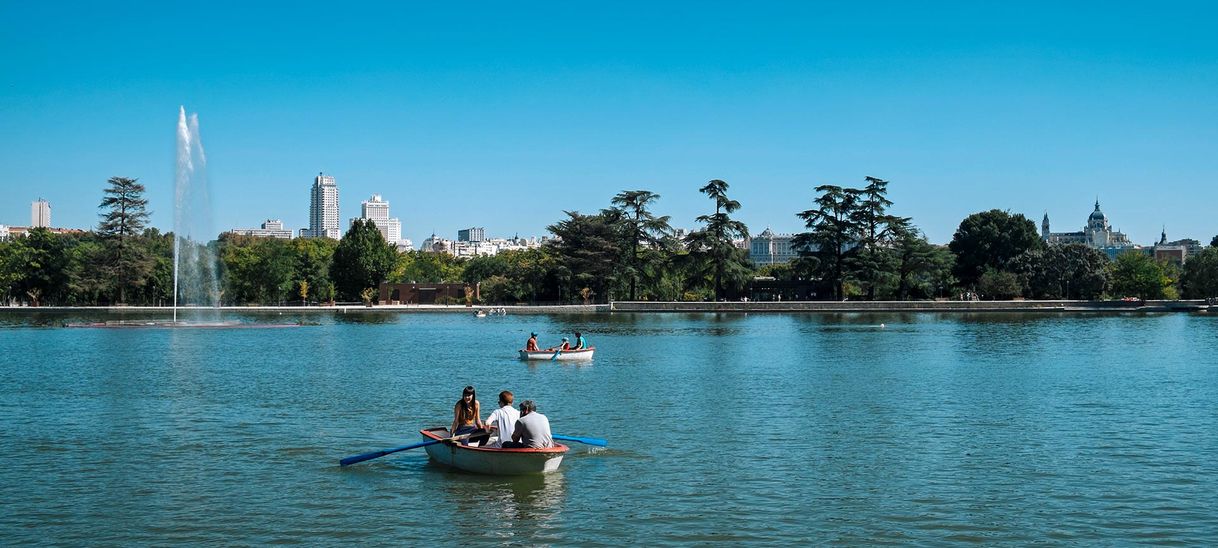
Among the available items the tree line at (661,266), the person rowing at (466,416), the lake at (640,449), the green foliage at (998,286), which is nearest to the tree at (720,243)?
the tree line at (661,266)

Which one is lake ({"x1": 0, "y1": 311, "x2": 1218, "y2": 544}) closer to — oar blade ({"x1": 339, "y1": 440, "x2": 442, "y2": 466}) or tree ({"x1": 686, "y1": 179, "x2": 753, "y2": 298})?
oar blade ({"x1": 339, "y1": 440, "x2": 442, "y2": 466})

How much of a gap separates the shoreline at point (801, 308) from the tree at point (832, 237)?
296 cm

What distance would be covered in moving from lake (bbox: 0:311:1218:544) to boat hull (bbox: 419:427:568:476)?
204mm

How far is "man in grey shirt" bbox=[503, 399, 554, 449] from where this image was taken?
16.0 m

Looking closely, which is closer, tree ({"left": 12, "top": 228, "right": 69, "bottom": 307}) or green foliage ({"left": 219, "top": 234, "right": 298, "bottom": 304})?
tree ({"left": 12, "top": 228, "right": 69, "bottom": 307})

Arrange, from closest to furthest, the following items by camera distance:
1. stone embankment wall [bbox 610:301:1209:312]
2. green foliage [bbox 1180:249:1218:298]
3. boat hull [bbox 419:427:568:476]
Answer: boat hull [bbox 419:427:568:476] → stone embankment wall [bbox 610:301:1209:312] → green foliage [bbox 1180:249:1218:298]

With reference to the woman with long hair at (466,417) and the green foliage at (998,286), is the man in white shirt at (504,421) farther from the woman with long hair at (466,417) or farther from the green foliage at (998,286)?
the green foliage at (998,286)

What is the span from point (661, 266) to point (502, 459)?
75.1 m

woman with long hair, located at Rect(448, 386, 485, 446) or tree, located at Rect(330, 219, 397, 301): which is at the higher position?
tree, located at Rect(330, 219, 397, 301)

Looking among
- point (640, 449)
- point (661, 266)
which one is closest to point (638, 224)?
point (661, 266)

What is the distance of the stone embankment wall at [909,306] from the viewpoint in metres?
85.8

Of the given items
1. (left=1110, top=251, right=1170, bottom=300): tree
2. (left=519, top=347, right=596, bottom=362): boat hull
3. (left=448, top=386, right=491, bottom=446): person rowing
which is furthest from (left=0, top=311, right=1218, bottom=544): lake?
(left=1110, top=251, right=1170, bottom=300): tree

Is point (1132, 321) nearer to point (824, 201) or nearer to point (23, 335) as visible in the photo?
point (824, 201)

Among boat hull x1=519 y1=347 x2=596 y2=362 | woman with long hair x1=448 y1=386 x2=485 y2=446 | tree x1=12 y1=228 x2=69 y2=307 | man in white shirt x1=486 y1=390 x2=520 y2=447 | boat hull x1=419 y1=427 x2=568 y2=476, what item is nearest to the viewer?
boat hull x1=419 y1=427 x2=568 y2=476
